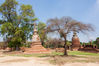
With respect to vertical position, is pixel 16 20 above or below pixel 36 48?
above

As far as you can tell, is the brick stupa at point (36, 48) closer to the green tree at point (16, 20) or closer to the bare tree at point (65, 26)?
the green tree at point (16, 20)

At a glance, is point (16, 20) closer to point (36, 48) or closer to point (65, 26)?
point (36, 48)

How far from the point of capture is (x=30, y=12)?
3072 centimetres

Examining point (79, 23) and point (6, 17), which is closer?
point (79, 23)

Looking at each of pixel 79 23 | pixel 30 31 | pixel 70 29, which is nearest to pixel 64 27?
pixel 70 29

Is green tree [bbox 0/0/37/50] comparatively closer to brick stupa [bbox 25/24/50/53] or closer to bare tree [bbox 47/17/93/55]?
brick stupa [bbox 25/24/50/53]

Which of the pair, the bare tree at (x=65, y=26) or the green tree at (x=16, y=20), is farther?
the green tree at (x=16, y=20)

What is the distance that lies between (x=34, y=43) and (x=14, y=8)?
465 inches

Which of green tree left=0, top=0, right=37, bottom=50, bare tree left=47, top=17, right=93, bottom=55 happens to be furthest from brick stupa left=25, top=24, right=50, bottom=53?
bare tree left=47, top=17, right=93, bottom=55

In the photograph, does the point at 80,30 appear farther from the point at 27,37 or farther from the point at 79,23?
the point at 27,37

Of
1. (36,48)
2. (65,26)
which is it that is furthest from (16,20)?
(65,26)

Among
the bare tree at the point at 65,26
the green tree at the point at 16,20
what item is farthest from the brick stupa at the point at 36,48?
the bare tree at the point at 65,26

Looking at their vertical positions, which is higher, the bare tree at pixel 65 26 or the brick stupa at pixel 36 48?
the bare tree at pixel 65 26

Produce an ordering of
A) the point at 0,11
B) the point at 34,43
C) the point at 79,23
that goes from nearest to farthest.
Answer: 1. the point at 79,23
2. the point at 34,43
3. the point at 0,11
